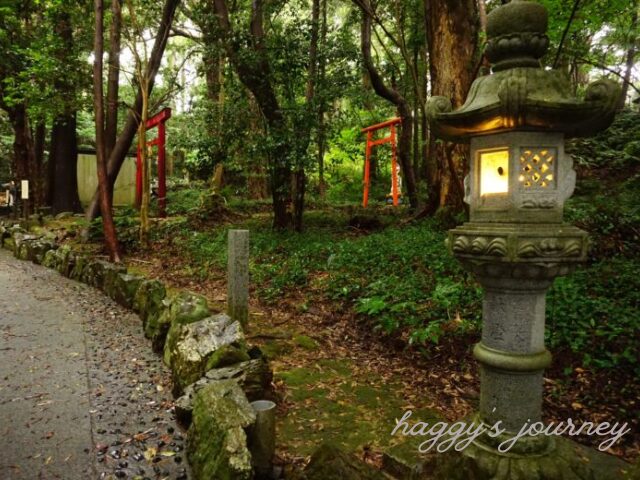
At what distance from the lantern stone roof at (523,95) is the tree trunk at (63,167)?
58.6ft

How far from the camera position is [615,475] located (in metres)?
2.54

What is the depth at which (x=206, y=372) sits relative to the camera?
382cm

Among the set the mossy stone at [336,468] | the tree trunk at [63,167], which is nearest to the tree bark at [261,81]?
the mossy stone at [336,468]

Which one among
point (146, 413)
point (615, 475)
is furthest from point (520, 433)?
point (146, 413)

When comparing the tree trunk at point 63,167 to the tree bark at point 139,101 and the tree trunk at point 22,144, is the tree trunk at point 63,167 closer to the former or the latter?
the tree trunk at point 22,144

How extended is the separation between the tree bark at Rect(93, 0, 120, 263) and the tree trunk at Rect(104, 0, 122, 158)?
2.13 ft

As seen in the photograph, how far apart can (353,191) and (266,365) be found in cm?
1541

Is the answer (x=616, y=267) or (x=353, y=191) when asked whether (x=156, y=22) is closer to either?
(x=353, y=191)

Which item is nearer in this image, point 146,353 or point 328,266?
point 146,353

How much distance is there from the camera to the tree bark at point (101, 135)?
9281mm

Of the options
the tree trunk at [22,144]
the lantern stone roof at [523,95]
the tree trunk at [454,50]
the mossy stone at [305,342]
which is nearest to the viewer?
the lantern stone roof at [523,95]

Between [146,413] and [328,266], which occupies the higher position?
[328,266]

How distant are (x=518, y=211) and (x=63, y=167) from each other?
1856 cm

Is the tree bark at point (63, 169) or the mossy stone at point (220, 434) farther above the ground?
the tree bark at point (63, 169)
